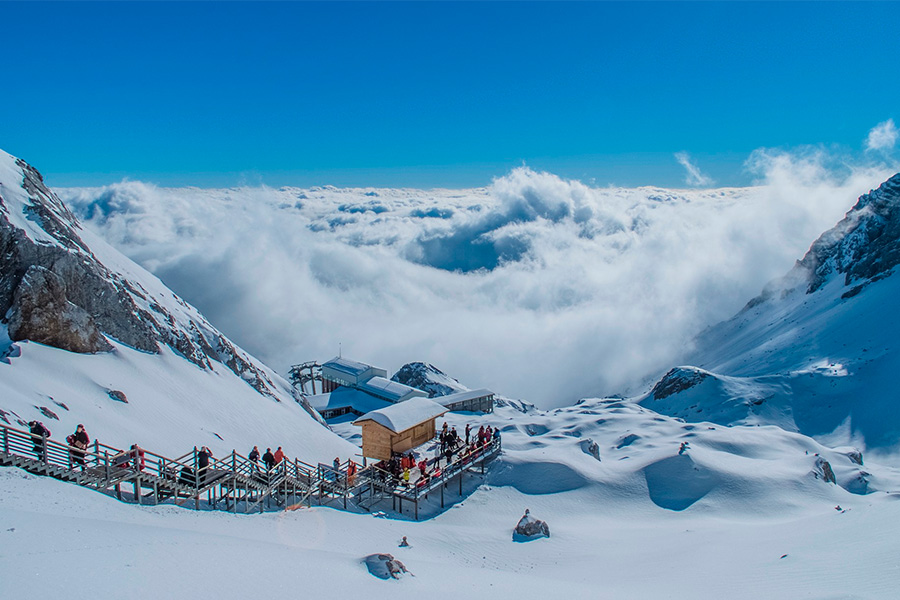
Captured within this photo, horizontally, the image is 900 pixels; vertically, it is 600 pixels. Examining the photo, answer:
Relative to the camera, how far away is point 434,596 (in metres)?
11.9

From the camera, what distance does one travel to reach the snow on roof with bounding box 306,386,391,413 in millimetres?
56625

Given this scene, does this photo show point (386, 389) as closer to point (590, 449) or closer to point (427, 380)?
point (427, 380)

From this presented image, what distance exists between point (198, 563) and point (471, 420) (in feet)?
131

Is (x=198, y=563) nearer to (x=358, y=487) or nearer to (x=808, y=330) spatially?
(x=358, y=487)

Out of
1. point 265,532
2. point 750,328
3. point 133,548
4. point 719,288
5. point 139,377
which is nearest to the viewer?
point 133,548

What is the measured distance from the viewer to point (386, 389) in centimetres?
5831

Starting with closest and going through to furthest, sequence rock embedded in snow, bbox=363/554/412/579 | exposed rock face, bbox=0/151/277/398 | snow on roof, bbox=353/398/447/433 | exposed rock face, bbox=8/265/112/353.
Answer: rock embedded in snow, bbox=363/554/412/579 < exposed rock face, bbox=8/265/112/353 < snow on roof, bbox=353/398/447/433 < exposed rock face, bbox=0/151/277/398

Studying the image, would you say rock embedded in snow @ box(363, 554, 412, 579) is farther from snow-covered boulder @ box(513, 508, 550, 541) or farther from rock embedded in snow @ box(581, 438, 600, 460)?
rock embedded in snow @ box(581, 438, 600, 460)

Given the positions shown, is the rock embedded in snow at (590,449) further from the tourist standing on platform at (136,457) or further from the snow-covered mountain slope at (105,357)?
the tourist standing on platform at (136,457)

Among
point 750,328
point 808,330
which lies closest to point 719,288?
point 750,328

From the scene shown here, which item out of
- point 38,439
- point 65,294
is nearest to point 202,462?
point 38,439

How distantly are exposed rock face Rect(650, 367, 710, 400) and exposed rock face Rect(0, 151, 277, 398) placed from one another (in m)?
47.7

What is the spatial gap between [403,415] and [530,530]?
9.11 metres

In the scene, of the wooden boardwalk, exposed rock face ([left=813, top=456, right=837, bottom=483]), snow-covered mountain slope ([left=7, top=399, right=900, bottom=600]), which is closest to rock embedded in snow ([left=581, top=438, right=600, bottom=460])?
snow-covered mountain slope ([left=7, top=399, right=900, bottom=600])
